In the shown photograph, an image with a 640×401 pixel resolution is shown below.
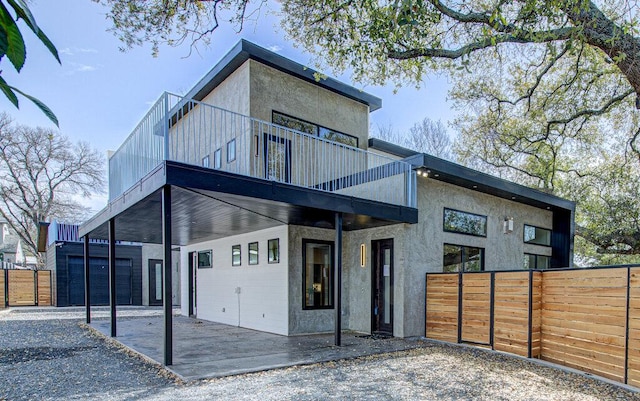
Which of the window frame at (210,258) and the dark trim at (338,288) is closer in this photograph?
the dark trim at (338,288)

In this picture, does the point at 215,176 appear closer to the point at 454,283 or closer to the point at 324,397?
the point at 324,397

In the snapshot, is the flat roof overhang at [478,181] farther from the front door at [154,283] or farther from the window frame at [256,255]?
the front door at [154,283]

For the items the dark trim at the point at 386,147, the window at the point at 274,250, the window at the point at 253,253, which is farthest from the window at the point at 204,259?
the dark trim at the point at 386,147

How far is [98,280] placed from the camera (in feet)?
56.7

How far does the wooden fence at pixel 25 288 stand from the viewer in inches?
637

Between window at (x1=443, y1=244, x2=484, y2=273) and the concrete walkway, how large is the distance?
2.01 m

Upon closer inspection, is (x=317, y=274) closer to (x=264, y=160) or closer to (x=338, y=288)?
(x=338, y=288)

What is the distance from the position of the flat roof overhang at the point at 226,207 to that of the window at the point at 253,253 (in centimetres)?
39

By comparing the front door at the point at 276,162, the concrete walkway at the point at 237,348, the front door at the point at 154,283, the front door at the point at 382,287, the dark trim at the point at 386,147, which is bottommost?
the front door at the point at 154,283

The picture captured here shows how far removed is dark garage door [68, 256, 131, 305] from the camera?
670 inches

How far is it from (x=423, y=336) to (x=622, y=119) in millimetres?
9560

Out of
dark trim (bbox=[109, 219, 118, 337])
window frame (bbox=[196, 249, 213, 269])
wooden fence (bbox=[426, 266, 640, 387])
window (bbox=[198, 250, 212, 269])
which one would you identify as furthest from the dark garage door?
wooden fence (bbox=[426, 266, 640, 387])

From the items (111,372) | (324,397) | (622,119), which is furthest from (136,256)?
(622,119)

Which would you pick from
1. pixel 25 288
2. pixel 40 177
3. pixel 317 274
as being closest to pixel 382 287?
pixel 317 274
